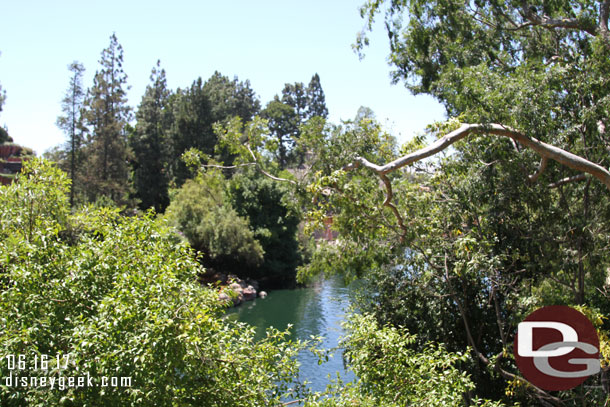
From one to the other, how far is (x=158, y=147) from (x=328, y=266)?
2907 cm

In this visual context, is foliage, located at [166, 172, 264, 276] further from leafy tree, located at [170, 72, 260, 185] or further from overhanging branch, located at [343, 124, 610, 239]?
overhanging branch, located at [343, 124, 610, 239]

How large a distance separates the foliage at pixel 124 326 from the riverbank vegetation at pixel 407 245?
0.05 feet

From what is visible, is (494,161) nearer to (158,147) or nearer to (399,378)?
(399,378)

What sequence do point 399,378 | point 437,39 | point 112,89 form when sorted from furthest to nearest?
point 112,89 < point 437,39 < point 399,378

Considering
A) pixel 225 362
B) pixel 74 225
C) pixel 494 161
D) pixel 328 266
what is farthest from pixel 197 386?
pixel 494 161

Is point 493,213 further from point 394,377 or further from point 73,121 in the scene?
point 73,121

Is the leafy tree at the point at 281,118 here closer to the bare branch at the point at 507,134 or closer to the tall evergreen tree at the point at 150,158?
the tall evergreen tree at the point at 150,158

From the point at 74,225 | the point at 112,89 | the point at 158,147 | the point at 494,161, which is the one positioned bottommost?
the point at 74,225

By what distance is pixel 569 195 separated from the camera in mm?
7609

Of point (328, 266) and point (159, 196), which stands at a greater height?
point (159, 196)

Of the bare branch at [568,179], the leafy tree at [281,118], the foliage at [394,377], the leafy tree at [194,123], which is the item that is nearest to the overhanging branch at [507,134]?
the bare branch at [568,179]

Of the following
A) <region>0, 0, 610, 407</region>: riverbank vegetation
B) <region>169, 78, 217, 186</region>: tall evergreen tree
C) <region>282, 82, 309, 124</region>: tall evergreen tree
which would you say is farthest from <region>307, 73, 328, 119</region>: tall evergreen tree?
<region>0, 0, 610, 407</region>: riverbank vegetation

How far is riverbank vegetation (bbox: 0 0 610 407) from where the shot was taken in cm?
376

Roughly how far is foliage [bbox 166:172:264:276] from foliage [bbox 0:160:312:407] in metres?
16.9
